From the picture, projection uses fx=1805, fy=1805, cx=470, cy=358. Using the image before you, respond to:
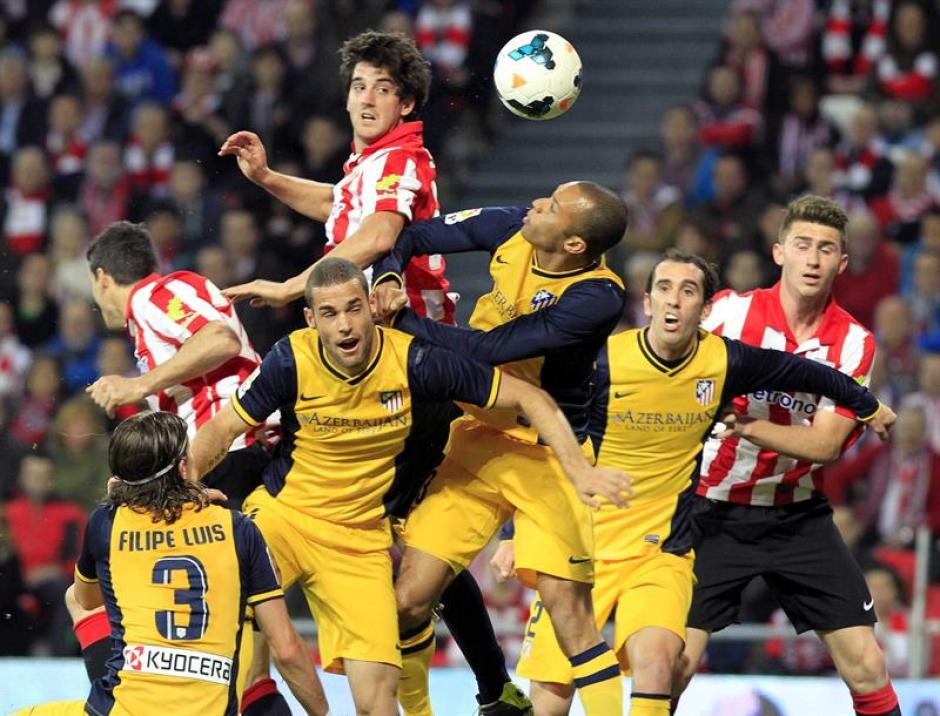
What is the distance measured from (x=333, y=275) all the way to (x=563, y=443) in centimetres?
95

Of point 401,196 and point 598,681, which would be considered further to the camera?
point 401,196

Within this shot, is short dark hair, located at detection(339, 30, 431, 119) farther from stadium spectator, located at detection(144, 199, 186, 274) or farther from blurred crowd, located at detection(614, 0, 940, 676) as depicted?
stadium spectator, located at detection(144, 199, 186, 274)

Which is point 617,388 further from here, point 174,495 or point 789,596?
point 174,495

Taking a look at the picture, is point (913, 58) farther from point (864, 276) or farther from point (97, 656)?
point (97, 656)

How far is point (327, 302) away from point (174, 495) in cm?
84

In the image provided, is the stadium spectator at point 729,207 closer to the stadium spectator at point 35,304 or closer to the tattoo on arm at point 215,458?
the stadium spectator at point 35,304

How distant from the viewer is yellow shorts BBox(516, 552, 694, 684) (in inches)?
254

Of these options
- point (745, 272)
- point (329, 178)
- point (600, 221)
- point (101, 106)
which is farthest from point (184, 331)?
point (101, 106)

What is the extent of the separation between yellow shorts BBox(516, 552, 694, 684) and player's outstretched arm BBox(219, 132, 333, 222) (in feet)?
6.16

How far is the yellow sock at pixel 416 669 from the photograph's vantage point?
6.75 meters

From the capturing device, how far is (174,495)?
225 inches

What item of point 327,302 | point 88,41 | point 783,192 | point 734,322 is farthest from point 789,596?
point 88,41

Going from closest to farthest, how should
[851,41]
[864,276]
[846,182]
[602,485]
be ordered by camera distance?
[602,485]
[864,276]
[846,182]
[851,41]

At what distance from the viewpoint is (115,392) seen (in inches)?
250
